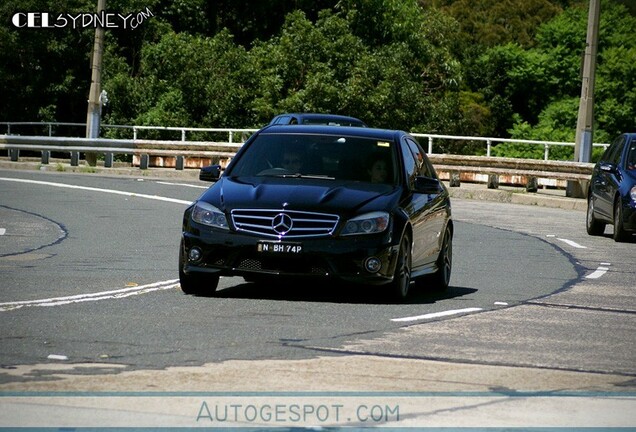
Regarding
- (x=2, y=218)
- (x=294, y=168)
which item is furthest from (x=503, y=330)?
(x=2, y=218)

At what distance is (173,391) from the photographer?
7.74m

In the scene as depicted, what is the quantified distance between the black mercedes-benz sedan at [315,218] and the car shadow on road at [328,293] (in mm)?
179

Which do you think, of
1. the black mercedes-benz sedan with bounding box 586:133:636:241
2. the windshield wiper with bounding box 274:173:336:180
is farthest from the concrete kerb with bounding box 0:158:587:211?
the windshield wiper with bounding box 274:173:336:180

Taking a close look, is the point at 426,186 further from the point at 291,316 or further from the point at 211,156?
the point at 211,156

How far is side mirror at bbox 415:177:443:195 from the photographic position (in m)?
13.6

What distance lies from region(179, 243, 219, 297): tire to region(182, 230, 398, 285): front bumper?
19cm

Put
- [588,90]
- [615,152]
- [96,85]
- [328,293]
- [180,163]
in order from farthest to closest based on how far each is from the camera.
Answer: [96,85] < [180,163] < [588,90] < [615,152] < [328,293]

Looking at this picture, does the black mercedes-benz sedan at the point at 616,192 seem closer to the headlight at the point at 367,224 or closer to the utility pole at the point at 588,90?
the headlight at the point at 367,224

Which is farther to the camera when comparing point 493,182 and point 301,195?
point 493,182

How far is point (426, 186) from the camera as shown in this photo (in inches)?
538

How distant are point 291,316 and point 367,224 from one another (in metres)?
1.49

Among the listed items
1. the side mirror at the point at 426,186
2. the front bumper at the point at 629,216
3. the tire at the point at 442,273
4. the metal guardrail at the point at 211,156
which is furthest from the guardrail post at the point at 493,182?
the side mirror at the point at 426,186

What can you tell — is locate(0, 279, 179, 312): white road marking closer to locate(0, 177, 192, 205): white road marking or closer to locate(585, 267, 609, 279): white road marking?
locate(585, 267, 609, 279): white road marking

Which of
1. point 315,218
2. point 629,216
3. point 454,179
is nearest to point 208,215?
point 315,218
